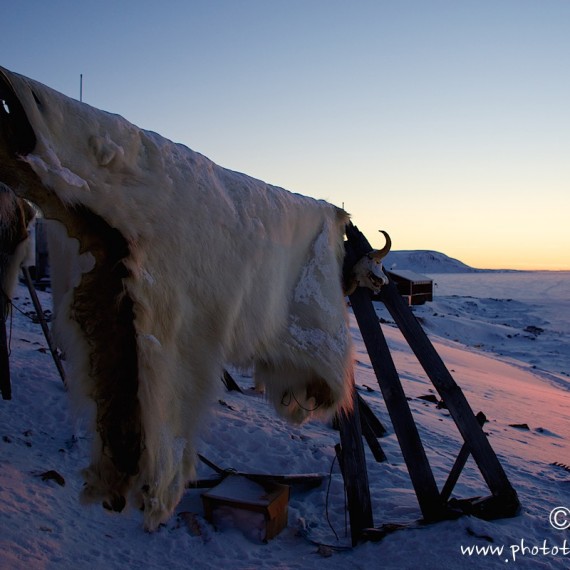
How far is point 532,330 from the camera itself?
3331 centimetres

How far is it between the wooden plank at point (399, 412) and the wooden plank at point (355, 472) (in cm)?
32

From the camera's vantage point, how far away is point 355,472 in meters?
4.45

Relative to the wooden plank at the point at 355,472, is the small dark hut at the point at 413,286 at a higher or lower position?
higher

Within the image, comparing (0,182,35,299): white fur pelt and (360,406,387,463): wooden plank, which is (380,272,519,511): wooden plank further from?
(0,182,35,299): white fur pelt

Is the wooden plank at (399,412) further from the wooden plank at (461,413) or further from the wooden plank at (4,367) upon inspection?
the wooden plank at (4,367)

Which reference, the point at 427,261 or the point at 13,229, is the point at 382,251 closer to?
the point at 13,229

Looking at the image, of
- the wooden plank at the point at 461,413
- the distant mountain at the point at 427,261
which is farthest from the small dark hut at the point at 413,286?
the distant mountain at the point at 427,261

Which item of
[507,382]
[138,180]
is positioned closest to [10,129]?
[138,180]

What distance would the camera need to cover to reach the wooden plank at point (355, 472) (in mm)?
4391

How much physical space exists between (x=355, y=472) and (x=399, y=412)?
0.65 m

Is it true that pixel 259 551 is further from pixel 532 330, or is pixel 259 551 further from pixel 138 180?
pixel 532 330

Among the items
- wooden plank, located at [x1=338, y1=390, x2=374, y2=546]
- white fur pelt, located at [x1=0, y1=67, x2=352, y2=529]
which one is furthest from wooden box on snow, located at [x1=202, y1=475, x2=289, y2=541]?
white fur pelt, located at [x1=0, y1=67, x2=352, y2=529]

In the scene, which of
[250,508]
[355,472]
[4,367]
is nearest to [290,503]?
[250,508]

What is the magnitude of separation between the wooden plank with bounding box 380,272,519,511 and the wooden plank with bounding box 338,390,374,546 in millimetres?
758
